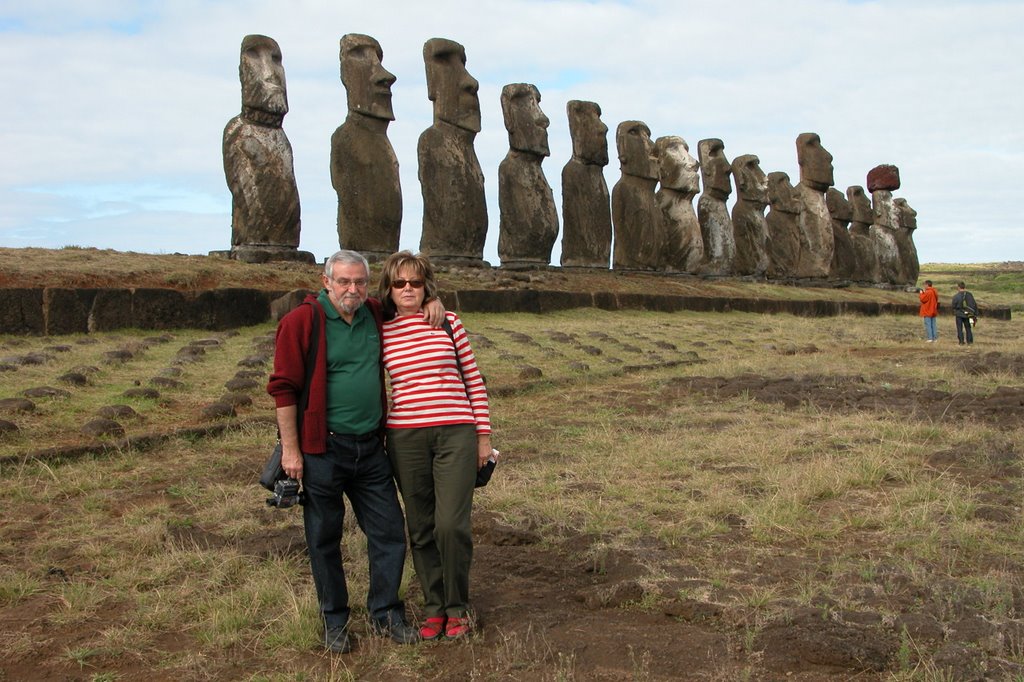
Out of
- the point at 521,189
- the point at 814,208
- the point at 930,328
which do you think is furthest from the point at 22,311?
the point at 814,208

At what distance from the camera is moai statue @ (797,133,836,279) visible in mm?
26969

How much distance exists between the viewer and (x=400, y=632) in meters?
3.88

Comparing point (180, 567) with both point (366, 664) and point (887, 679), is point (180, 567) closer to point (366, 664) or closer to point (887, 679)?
point (366, 664)

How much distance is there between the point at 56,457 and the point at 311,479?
3.18m

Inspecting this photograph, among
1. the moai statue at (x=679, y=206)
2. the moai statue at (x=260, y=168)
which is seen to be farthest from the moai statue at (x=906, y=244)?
the moai statue at (x=260, y=168)

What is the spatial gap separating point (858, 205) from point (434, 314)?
27960 mm

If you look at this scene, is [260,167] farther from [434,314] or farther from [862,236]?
[862,236]

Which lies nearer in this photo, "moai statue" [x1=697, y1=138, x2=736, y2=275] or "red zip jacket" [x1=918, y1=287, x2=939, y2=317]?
"red zip jacket" [x1=918, y1=287, x2=939, y2=317]

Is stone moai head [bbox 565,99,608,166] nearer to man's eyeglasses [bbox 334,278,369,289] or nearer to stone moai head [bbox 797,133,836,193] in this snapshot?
stone moai head [bbox 797,133,836,193]

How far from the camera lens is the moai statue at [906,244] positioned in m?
30.3

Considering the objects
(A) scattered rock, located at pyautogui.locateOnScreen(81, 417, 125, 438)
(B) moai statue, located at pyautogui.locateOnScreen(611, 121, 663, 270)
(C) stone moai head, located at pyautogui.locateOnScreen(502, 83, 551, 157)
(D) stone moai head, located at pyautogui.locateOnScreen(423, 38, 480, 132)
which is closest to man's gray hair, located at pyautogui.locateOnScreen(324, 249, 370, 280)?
(A) scattered rock, located at pyautogui.locateOnScreen(81, 417, 125, 438)

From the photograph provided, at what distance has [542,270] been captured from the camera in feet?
60.2

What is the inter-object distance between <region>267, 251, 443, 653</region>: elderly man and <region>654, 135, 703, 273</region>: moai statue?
1883 cm

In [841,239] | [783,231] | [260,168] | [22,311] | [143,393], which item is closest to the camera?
[143,393]
